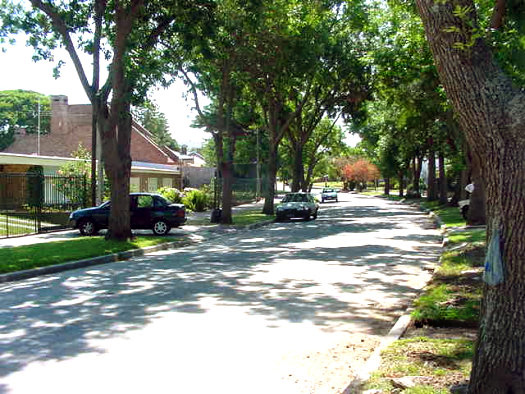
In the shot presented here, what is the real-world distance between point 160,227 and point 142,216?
2.52 ft

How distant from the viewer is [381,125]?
45.9 meters

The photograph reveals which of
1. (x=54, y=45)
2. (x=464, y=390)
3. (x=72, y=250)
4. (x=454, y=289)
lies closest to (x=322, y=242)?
(x=72, y=250)

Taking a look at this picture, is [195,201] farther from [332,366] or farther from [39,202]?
[332,366]

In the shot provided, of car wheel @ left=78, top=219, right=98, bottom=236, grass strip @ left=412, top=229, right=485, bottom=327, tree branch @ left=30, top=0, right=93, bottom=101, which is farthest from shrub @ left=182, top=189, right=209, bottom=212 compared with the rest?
grass strip @ left=412, top=229, right=485, bottom=327

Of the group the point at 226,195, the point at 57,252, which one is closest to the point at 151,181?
the point at 226,195

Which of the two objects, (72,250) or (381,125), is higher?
(381,125)

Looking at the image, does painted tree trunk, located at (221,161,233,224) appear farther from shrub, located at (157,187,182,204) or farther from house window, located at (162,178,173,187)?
house window, located at (162,178,173,187)

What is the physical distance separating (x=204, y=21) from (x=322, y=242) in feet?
25.7

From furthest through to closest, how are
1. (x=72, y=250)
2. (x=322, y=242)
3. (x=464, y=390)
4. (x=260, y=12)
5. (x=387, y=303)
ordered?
(x=260, y=12)
(x=322, y=242)
(x=72, y=250)
(x=387, y=303)
(x=464, y=390)

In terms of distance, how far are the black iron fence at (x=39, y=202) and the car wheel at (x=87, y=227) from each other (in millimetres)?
2338

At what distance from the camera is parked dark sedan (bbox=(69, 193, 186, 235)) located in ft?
69.3

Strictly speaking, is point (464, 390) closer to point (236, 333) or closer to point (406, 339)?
point (406, 339)

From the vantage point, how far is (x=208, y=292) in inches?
384

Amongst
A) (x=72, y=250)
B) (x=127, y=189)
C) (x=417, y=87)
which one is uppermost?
(x=417, y=87)
